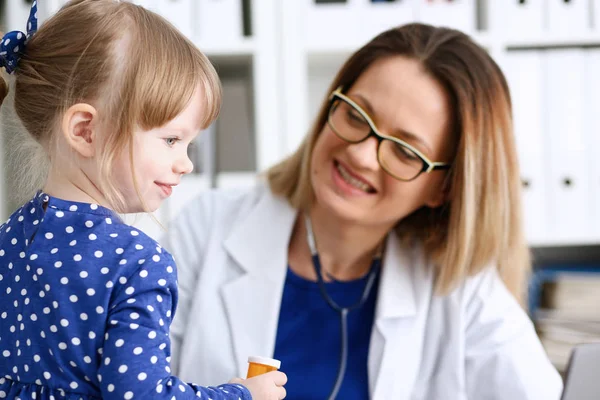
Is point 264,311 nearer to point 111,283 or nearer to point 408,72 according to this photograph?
point 408,72

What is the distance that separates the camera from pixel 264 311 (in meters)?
1.22

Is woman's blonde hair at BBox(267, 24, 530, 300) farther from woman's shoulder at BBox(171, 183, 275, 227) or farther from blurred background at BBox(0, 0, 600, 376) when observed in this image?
blurred background at BBox(0, 0, 600, 376)

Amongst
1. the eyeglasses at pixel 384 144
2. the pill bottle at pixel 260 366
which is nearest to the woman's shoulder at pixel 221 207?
the eyeglasses at pixel 384 144

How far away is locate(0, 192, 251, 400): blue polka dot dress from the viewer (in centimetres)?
59

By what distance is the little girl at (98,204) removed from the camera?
1.99 feet

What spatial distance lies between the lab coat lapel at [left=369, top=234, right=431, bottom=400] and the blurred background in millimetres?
563

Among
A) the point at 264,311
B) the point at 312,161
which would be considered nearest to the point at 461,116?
the point at 312,161

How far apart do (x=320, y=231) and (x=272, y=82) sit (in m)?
0.55

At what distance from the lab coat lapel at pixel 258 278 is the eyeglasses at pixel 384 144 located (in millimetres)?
222

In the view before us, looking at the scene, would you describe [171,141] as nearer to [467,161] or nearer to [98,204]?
[98,204]

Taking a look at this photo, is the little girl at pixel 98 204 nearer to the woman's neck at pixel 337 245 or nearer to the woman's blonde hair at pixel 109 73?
the woman's blonde hair at pixel 109 73

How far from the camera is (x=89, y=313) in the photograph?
1.99ft

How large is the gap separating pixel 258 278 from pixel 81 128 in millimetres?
648

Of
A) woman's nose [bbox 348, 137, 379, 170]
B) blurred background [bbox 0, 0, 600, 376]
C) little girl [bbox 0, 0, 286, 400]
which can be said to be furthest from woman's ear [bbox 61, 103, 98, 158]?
blurred background [bbox 0, 0, 600, 376]
